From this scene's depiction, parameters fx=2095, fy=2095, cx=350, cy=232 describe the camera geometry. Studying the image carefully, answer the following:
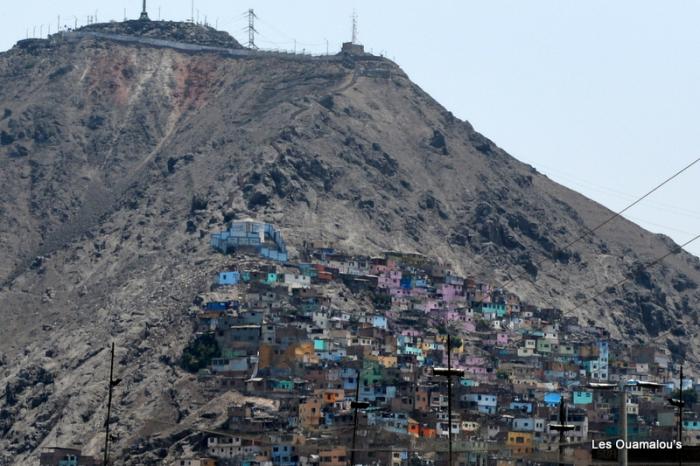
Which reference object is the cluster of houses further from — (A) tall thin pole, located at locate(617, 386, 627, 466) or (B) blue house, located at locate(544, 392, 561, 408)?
(A) tall thin pole, located at locate(617, 386, 627, 466)

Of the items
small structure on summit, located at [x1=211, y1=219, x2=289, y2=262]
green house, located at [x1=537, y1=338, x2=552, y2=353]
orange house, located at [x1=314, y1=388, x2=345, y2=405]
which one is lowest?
orange house, located at [x1=314, y1=388, x2=345, y2=405]

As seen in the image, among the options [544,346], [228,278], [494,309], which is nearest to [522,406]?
[544,346]

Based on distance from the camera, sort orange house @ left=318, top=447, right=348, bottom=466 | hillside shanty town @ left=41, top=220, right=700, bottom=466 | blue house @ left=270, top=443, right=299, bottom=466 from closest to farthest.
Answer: orange house @ left=318, top=447, right=348, bottom=466, blue house @ left=270, top=443, right=299, bottom=466, hillside shanty town @ left=41, top=220, right=700, bottom=466

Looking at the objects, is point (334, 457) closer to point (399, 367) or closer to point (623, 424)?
point (399, 367)

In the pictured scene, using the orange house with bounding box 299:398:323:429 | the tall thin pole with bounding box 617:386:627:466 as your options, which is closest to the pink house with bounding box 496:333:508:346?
the orange house with bounding box 299:398:323:429

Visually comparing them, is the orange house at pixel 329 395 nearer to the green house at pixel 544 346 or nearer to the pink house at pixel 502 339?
the pink house at pixel 502 339
